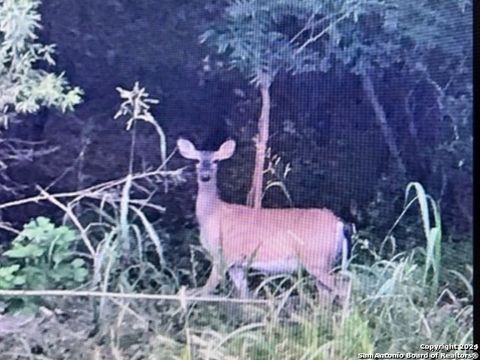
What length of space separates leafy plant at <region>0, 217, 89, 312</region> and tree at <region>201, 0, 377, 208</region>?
0.96 ft

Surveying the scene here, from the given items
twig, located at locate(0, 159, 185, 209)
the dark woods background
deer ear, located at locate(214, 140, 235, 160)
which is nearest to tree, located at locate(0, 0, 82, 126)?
the dark woods background

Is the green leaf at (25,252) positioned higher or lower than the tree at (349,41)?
lower

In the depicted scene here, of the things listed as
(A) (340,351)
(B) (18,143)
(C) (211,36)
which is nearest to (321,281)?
(A) (340,351)

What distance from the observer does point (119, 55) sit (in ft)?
4.04

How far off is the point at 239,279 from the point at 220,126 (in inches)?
9.2

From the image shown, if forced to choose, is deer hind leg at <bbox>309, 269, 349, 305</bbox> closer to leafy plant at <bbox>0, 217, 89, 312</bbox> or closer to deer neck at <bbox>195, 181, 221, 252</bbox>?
deer neck at <bbox>195, 181, 221, 252</bbox>

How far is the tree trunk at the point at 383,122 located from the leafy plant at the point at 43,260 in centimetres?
50

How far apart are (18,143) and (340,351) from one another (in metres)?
0.60

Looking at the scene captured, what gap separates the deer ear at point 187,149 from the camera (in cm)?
119

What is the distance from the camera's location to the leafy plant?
3.98ft

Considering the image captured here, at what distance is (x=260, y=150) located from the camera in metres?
1.17

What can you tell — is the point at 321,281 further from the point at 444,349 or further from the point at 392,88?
the point at 392,88

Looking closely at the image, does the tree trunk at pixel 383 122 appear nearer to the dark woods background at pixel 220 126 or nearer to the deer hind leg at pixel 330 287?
the dark woods background at pixel 220 126

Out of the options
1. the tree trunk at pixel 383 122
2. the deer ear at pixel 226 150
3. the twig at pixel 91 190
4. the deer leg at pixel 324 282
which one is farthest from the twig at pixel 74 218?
the tree trunk at pixel 383 122
